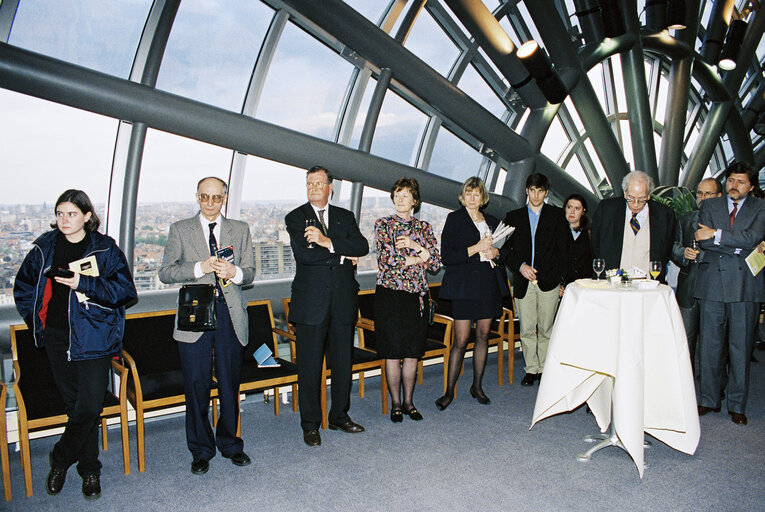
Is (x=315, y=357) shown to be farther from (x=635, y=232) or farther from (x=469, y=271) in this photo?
(x=635, y=232)

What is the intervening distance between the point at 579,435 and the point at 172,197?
363 centimetres

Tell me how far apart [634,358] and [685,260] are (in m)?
1.59

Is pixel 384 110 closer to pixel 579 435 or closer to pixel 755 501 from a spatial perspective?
pixel 579 435

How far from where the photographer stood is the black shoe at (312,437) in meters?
3.71

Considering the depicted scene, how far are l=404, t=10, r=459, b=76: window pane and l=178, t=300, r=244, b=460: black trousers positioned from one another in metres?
4.46

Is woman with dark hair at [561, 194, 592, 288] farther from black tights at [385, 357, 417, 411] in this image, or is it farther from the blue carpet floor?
black tights at [385, 357, 417, 411]

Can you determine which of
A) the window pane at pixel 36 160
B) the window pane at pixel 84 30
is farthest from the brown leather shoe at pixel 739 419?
the window pane at pixel 84 30

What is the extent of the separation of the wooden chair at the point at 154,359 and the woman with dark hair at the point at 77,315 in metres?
0.41

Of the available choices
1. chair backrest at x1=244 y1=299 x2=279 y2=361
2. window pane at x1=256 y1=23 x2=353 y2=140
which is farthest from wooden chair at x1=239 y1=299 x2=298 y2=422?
window pane at x1=256 y1=23 x2=353 y2=140

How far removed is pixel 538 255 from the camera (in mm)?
4816

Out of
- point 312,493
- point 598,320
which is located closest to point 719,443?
point 598,320

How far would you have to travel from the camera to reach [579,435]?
12.7 feet

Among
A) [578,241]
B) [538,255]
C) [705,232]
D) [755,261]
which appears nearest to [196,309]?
[538,255]

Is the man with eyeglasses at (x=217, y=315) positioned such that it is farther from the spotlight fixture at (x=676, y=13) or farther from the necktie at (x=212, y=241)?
the spotlight fixture at (x=676, y=13)
